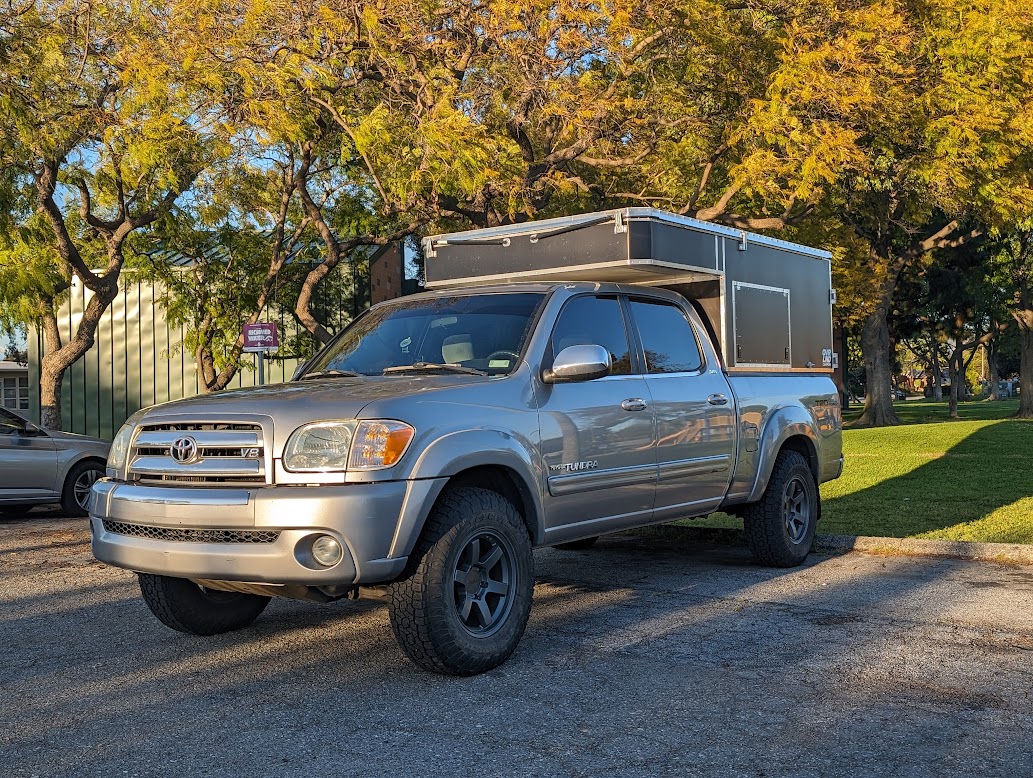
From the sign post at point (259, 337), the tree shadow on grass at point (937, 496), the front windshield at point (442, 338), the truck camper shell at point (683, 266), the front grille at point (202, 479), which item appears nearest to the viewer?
the front grille at point (202, 479)

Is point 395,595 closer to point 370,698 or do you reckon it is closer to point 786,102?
point 370,698

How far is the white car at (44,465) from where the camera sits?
1262cm

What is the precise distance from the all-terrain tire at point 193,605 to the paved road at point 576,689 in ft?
0.33

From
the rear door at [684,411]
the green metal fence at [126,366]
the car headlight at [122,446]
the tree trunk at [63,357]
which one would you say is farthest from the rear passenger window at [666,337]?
the green metal fence at [126,366]

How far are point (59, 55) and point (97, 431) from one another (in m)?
15.6

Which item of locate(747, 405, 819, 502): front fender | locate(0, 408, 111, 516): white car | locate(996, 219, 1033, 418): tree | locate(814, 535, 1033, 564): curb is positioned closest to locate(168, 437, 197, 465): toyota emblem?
locate(747, 405, 819, 502): front fender

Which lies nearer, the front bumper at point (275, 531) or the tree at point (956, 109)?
the front bumper at point (275, 531)

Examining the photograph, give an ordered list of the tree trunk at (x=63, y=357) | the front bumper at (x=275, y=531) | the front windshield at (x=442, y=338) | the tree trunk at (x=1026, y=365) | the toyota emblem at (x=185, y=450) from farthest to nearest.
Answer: the tree trunk at (x=1026, y=365) < the tree trunk at (x=63, y=357) < the front windshield at (x=442, y=338) < the toyota emblem at (x=185, y=450) < the front bumper at (x=275, y=531)

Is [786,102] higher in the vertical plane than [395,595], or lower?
higher

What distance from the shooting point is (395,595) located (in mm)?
5035

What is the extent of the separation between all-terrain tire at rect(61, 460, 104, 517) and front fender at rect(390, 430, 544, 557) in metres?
9.03

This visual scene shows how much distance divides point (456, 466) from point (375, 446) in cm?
43

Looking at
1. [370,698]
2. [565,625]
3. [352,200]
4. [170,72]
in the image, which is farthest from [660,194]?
[370,698]

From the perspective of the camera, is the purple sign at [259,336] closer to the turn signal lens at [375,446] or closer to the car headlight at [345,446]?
the car headlight at [345,446]
